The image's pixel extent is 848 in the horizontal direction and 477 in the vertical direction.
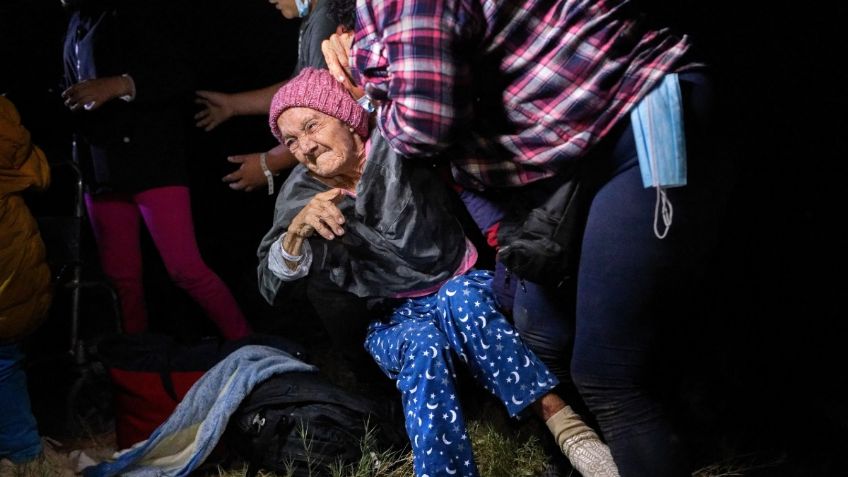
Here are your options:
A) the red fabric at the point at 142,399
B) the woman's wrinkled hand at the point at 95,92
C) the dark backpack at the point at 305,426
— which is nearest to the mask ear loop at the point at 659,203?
the dark backpack at the point at 305,426

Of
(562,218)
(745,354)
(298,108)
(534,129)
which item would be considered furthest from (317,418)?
(745,354)

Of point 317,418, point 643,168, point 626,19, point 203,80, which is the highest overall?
point 626,19

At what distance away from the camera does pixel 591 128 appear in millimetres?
1670

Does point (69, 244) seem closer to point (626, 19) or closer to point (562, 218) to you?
point (562, 218)

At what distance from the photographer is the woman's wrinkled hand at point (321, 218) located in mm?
2451

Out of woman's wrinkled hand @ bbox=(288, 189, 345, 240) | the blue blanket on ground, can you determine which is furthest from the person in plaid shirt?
the blue blanket on ground

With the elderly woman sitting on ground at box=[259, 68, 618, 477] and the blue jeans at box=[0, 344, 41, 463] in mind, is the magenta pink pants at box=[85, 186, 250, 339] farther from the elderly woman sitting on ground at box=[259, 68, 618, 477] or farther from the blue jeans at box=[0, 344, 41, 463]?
the elderly woman sitting on ground at box=[259, 68, 618, 477]

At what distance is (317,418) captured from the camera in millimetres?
2674

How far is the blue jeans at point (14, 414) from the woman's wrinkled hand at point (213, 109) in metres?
1.26

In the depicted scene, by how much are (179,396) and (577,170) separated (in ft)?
6.43

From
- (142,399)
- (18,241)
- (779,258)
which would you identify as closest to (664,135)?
(779,258)

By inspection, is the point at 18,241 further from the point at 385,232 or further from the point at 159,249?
the point at 385,232

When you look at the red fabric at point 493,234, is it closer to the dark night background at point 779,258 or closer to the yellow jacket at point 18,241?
the dark night background at point 779,258

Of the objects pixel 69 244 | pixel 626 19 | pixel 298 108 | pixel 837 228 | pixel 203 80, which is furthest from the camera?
pixel 203 80
